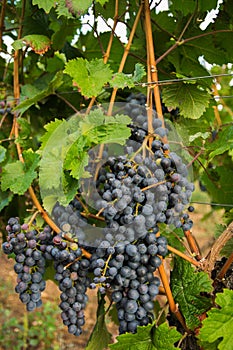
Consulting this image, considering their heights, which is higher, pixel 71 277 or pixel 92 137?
pixel 92 137

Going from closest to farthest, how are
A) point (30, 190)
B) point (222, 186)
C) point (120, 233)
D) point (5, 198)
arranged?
point (120, 233) → point (30, 190) → point (5, 198) → point (222, 186)

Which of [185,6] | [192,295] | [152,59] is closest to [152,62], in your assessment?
[152,59]

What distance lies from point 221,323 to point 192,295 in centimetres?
11

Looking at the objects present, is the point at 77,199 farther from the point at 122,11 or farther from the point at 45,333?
the point at 45,333

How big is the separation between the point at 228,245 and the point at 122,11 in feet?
2.15

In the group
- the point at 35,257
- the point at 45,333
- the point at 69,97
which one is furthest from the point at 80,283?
the point at 45,333

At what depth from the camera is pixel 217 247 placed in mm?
1123

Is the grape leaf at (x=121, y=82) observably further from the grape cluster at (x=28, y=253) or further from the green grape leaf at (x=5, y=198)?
the green grape leaf at (x=5, y=198)

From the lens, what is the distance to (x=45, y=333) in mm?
3645

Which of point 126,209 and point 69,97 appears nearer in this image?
point 126,209

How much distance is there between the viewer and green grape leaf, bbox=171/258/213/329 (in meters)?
1.08

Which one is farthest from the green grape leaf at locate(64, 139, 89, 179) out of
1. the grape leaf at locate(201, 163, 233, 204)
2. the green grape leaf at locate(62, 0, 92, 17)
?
the grape leaf at locate(201, 163, 233, 204)

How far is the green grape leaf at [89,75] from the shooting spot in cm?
111

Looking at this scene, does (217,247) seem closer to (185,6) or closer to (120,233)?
(120,233)
